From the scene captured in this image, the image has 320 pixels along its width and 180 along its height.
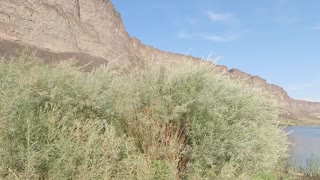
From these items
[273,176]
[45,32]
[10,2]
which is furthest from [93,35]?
[273,176]

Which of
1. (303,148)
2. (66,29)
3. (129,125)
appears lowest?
(303,148)

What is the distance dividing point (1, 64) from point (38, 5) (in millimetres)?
89339

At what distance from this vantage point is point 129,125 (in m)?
7.41

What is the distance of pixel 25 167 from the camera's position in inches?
214

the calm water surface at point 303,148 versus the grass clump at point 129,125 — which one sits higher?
the grass clump at point 129,125

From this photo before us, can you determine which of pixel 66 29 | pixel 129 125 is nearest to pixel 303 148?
pixel 129 125

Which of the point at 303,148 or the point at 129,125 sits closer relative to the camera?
the point at 129,125

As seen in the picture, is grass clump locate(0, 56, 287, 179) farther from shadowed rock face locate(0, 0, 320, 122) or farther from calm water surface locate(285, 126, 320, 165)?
shadowed rock face locate(0, 0, 320, 122)

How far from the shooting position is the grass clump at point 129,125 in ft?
18.8

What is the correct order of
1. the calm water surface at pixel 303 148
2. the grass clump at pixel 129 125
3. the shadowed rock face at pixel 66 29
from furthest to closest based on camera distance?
the shadowed rock face at pixel 66 29 < the calm water surface at pixel 303 148 < the grass clump at pixel 129 125

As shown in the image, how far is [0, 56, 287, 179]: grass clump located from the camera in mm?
5730

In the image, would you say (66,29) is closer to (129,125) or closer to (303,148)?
(303,148)

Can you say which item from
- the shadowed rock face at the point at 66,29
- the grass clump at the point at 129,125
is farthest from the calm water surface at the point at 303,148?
the shadowed rock face at the point at 66,29

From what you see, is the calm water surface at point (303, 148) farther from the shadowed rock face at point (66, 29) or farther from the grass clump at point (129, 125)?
the shadowed rock face at point (66, 29)
